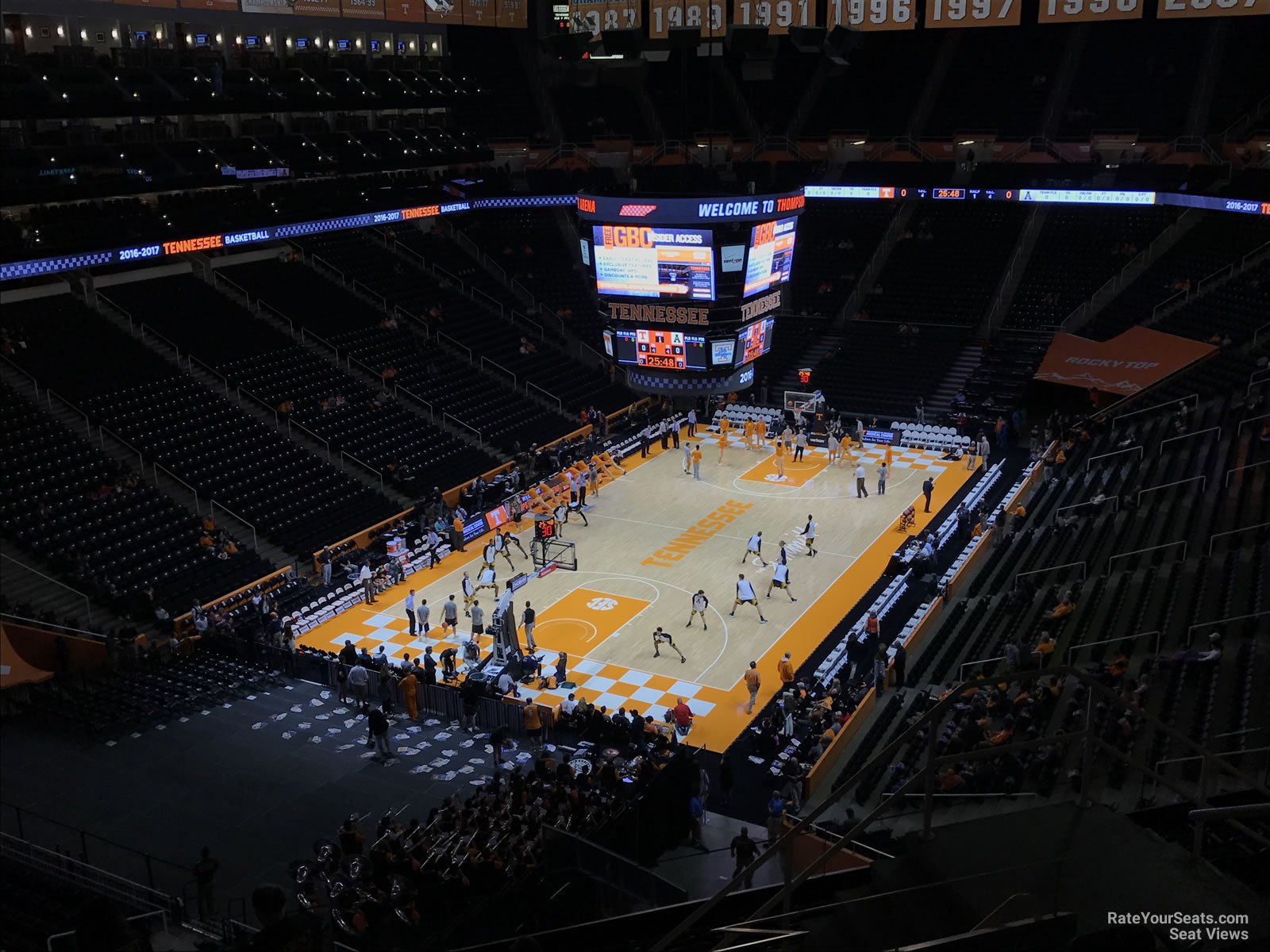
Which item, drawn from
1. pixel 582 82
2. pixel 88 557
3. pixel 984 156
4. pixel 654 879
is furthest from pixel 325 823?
pixel 984 156

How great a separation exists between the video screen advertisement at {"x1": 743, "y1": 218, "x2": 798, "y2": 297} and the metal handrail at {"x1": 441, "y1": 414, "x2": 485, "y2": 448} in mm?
12240

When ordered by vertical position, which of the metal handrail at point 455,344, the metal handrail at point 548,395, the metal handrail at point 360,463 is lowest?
the metal handrail at point 360,463

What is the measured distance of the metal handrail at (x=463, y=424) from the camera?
1395 inches

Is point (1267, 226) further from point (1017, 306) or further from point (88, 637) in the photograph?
point (88, 637)

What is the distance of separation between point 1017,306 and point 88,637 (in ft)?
111

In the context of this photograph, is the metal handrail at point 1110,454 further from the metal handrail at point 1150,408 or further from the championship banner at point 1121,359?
the championship banner at point 1121,359

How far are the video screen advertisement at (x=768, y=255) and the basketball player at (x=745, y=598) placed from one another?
627cm

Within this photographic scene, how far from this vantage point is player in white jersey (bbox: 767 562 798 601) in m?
25.5

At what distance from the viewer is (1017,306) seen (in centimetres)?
4297

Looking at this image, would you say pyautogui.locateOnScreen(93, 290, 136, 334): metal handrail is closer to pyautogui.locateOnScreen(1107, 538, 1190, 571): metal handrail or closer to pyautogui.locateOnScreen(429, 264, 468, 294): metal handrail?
pyautogui.locateOnScreen(429, 264, 468, 294): metal handrail

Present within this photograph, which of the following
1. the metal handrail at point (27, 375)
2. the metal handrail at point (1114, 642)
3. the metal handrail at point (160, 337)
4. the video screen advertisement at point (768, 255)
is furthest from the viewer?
the metal handrail at point (160, 337)

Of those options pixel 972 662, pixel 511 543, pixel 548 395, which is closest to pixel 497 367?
pixel 548 395

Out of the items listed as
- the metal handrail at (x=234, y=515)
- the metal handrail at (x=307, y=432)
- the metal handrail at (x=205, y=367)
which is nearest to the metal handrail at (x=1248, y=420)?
the metal handrail at (x=234, y=515)

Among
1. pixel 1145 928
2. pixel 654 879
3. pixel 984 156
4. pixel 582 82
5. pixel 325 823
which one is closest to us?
pixel 1145 928
